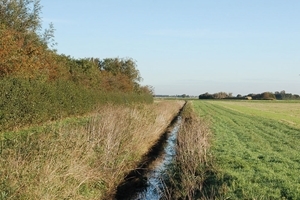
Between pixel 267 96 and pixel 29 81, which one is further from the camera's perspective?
pixel 267 96

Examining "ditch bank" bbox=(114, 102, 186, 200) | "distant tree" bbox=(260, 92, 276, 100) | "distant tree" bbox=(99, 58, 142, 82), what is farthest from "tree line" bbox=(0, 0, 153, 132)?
"distant tree" bbox=(260, 92, 276, 100)

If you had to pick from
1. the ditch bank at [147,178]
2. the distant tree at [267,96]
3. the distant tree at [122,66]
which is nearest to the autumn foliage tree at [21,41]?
the ditch bank at [147,178]

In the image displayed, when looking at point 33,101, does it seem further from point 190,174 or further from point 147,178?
point 190,174

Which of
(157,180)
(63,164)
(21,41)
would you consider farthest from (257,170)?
(21,41)

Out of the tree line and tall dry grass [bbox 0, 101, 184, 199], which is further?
the tree line

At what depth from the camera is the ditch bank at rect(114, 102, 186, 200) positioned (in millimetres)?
12484

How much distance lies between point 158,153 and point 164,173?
17.4ft

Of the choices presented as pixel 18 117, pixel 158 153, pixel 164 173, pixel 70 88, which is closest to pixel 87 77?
pixel 70 88

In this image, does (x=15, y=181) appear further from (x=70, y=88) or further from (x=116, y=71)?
(x=116, y=71)

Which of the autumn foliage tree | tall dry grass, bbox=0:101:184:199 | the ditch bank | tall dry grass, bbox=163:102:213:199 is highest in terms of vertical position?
the autumn foliage tree

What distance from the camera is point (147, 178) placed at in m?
14.5

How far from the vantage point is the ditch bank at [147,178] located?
12.5m

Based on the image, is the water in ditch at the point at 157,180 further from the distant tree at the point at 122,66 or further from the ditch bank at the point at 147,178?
the distant tree at the point at 122,66

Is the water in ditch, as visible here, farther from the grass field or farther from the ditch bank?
the grass field
